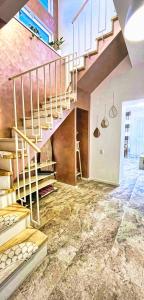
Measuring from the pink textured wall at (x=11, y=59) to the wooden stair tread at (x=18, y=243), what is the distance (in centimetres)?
162

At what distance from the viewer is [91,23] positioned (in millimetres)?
3605

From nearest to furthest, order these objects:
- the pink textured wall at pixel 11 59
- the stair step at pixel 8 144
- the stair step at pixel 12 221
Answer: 1. the stair step at pixel 12 221
2. the stair step at pixel 8 144
3. the pink textured wall at pixel 11 59

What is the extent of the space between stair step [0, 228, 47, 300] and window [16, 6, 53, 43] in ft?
12.2

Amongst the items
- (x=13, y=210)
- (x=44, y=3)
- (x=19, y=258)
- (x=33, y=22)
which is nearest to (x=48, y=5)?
(x=44, y=3)

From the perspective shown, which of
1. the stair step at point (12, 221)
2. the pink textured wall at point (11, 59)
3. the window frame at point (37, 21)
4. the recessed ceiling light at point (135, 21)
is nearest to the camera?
the recessed ceiling light at point (135, 21)

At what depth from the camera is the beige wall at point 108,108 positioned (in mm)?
3352

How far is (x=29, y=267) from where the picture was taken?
1441mm

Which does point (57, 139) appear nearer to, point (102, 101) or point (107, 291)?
point (102, 101)

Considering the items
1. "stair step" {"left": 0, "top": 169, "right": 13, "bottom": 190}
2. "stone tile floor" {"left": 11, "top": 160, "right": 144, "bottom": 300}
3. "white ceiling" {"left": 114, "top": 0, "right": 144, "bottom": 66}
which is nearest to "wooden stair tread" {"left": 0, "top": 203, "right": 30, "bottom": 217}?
"stair step" {"left": 0, "top": 169, "right": 13, "bottom": 190}

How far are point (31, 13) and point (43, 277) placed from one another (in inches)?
194

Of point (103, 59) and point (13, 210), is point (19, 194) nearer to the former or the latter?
point (13, 210)

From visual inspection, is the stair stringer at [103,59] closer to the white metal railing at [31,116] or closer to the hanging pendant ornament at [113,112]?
the white metal railing at [31,116]

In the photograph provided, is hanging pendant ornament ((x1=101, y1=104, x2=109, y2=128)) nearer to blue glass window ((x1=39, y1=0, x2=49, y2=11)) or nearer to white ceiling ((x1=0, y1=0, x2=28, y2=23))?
white ceiling ((x1=0, y1=0, x2=28, y2=23))

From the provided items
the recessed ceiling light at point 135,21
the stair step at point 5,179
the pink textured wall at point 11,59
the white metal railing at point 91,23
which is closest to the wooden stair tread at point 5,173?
Result: the stair step at point 5,179
